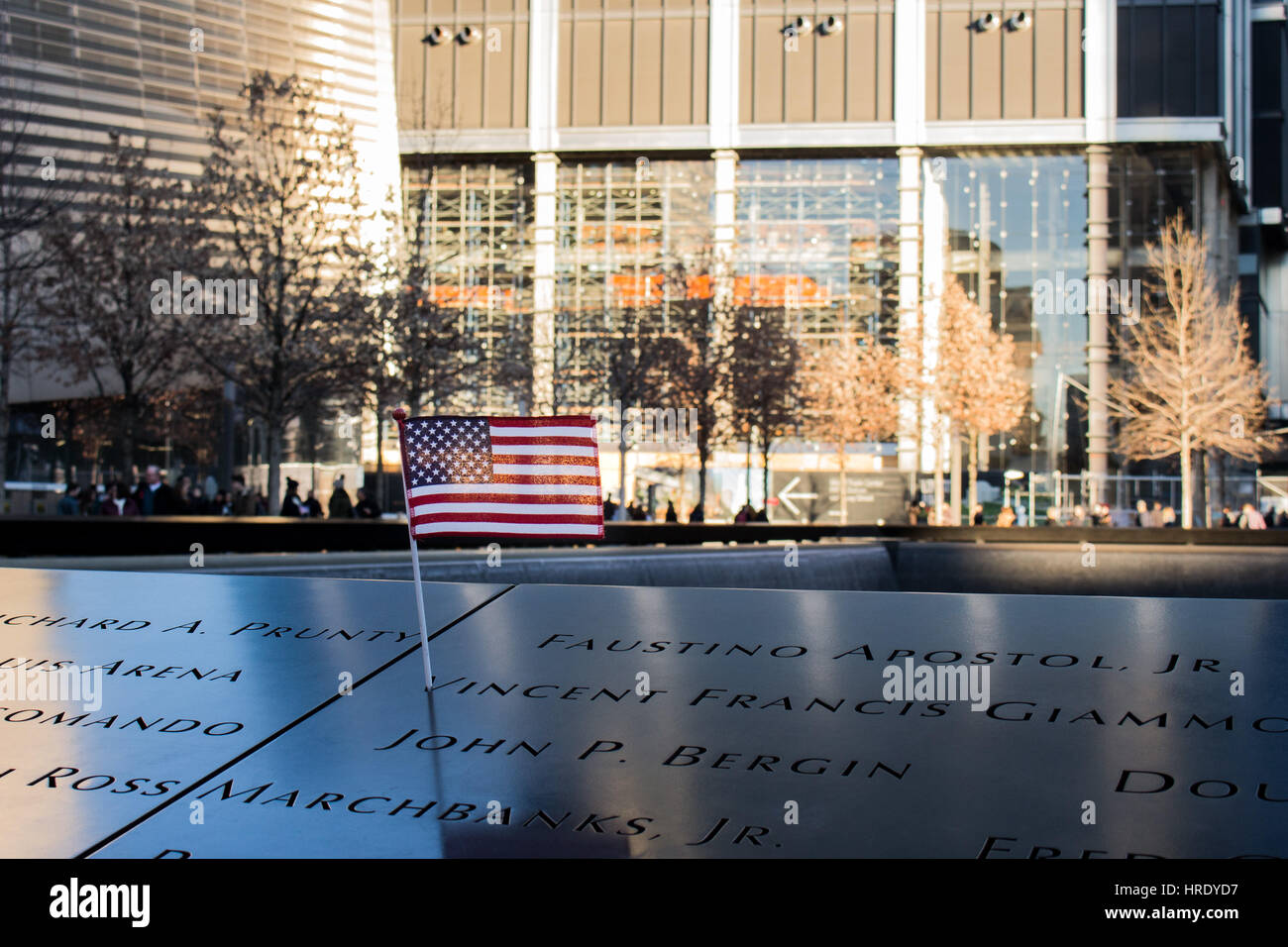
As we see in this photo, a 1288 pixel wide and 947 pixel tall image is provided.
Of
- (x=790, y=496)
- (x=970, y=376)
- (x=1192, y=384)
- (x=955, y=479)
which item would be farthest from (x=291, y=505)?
(x=1192, y=384)

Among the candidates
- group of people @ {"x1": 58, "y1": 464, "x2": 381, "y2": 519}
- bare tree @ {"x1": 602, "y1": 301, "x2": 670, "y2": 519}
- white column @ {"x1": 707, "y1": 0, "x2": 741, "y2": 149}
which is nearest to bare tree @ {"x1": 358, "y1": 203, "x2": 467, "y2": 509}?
group of people @ {"x1": 58, "y1": 464, "x2": 381, "y2": 519}

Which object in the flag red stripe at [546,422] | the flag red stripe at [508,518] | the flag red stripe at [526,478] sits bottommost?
the flag red stripe at [508,518]

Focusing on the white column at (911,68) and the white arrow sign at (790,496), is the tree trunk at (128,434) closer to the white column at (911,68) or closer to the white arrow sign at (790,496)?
the white arrow sign at (790,496)

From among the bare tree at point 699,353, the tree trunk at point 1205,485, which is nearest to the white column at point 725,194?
the bare tree at point 699,353

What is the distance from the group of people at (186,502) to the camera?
22.0 metres

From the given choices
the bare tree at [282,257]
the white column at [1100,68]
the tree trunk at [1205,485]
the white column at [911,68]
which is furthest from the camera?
the white column at [911,68]

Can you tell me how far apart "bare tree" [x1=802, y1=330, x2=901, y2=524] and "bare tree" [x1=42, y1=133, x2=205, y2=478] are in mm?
21632

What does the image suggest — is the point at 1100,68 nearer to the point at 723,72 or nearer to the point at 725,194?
the point at 723,72

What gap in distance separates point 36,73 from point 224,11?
18.2ft

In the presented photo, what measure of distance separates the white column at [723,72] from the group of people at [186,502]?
24937 mm

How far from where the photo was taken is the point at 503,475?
17.8ft

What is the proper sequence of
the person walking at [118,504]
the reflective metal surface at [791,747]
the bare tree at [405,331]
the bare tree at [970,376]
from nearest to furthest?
1. the reflective metal surface at [791,747]
2. the person walking at [118,504]
3. the bare tree at [405,331]
4. the bare tree at [970,376]

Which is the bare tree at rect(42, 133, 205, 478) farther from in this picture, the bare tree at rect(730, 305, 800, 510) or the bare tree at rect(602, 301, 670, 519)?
the bare tree at rect(730, 305, 800, 510)
